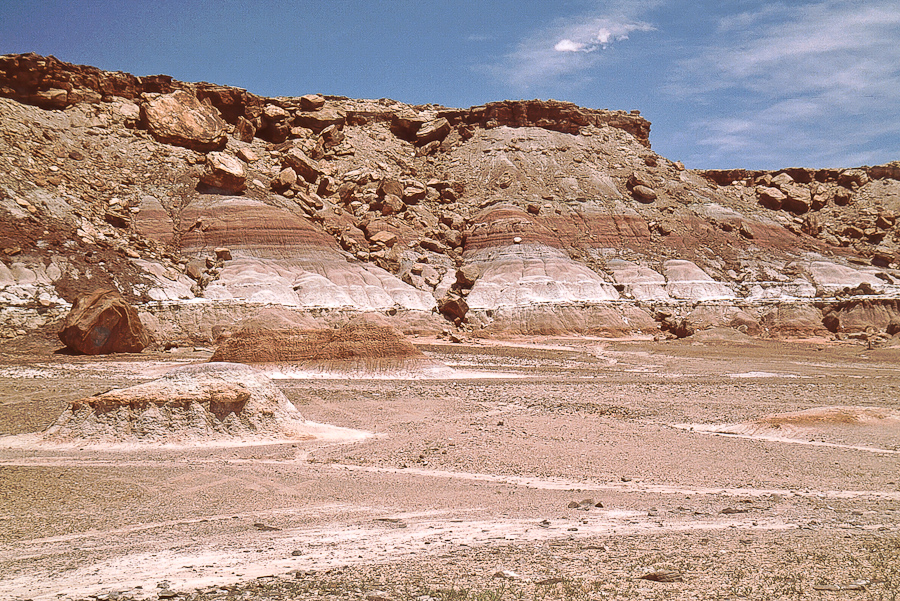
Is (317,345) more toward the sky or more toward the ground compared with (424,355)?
more toward the sky

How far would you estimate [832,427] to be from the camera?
16.5m

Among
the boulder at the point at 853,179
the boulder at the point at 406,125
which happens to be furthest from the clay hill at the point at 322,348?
the boulder at the point at 853,179

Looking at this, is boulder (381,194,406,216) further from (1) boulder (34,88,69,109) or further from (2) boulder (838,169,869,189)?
(2) boulder (838,169,869,189)

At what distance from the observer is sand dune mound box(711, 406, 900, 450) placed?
51.1ft

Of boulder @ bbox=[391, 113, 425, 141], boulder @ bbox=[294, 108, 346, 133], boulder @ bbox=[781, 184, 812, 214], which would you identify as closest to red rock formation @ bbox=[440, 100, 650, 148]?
boulder @ bbox=[391, 113, 425, 141]

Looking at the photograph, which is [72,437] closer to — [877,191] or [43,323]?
[43,323]

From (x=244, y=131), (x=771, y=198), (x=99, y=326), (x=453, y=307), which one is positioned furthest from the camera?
(x=771, y=198)

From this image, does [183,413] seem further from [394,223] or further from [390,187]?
[390,187]

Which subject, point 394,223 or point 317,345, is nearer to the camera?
point 317,345

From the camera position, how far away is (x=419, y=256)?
185 feet

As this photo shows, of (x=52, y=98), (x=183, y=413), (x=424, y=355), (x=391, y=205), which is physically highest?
(x=52, y=98)

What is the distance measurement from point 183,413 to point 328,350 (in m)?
12.7

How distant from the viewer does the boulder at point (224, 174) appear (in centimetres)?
5294

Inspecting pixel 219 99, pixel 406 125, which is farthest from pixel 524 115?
pixel 219 99
